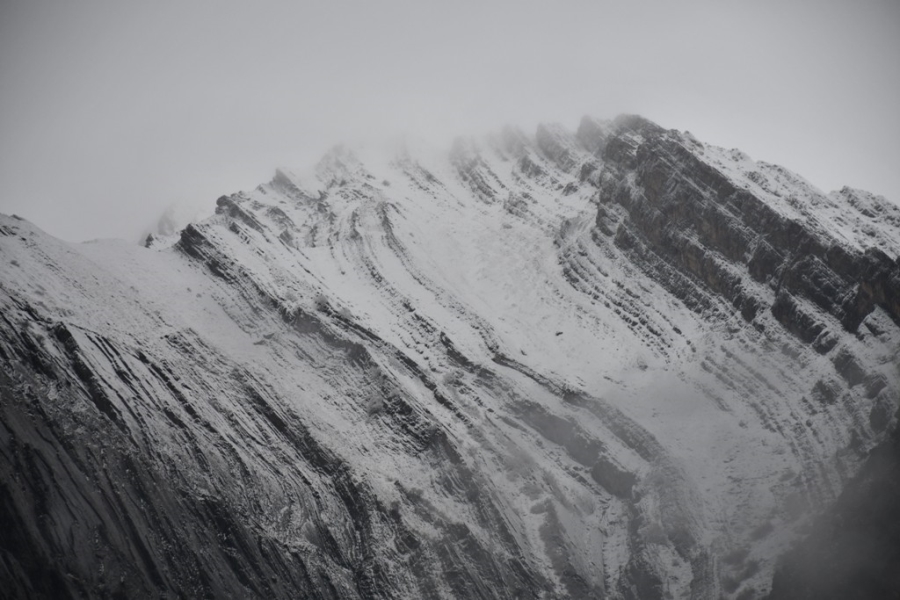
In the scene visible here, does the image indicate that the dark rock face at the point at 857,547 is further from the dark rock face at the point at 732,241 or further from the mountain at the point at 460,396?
the dark rock face at the point at 732,241

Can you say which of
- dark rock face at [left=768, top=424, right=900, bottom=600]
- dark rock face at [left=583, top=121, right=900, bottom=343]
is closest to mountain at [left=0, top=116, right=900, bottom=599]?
dark rock face at [left=583, top=121, right=900, bottom=343]

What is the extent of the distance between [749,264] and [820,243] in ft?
24.0

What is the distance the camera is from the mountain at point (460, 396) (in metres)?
49.0

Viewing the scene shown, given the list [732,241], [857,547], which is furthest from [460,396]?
[857,547]

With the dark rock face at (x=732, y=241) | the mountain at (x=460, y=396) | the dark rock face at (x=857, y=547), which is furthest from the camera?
the dark rock face at (x=732, y=241)

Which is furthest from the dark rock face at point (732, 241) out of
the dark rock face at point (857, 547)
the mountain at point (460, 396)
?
the dark rock face at point (857, 547)

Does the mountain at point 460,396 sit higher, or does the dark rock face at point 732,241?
the dark rock face at point 732,241

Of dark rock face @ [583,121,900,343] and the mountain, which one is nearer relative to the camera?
the mountain

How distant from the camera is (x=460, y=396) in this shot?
67.8 meters

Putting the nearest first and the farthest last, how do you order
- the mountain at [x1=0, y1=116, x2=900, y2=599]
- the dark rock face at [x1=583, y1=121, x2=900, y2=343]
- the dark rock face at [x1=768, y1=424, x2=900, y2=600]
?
the dark rock face at [x1=768, y1=424, x2=900, y2=600], the mountain at [x1=0, y1=116, x2=900, y2=599], the dark rock face at [x1=583, y1=121, x2=900, y2=343]

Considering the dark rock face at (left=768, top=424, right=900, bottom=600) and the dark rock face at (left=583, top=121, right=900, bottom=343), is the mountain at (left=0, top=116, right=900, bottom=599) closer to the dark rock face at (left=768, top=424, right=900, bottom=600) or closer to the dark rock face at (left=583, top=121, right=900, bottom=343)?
the dark rock face at (left=583, top=121, right=900, bottom=343)

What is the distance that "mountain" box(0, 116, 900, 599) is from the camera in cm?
4903

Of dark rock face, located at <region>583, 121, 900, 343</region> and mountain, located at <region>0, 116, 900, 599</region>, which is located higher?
dark rock face, located at <region>583, 121, 900, 343</region>

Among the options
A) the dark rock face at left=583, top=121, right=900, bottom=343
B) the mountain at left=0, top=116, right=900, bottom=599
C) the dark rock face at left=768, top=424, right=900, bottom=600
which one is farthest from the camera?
the dark rock face at left=583, top=121, right=900, bottom=343
